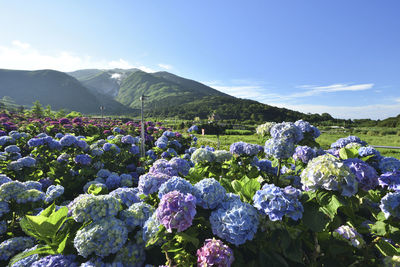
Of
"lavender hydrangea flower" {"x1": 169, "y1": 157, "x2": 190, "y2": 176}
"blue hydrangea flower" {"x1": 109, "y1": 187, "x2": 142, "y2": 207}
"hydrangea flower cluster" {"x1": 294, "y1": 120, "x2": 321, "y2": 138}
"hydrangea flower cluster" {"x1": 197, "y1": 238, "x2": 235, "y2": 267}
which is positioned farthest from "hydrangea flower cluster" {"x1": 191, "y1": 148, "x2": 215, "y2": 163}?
"hydrangea flower cluster" {"x1": 197, "y1": 238, "x2": 235, "y2": 267}

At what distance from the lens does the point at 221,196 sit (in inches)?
58.7

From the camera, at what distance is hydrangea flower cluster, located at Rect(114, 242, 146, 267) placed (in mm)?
1556

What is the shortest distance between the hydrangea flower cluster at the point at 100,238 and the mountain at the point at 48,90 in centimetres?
14846

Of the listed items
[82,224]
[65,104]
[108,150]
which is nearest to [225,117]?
[108,150]

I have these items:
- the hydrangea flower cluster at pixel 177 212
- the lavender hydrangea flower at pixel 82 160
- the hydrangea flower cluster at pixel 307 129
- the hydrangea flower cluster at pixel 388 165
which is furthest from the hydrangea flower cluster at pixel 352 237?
the lavender hydrangea flower at pixel 82 160

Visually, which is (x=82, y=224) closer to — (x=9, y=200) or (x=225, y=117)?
(x=9, y=200)

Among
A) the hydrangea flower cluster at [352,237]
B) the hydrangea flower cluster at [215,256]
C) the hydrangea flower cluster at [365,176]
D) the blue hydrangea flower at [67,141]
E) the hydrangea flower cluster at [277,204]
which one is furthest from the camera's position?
the blue hydrangea flower at [67,141]

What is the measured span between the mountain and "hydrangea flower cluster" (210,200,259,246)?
149 m

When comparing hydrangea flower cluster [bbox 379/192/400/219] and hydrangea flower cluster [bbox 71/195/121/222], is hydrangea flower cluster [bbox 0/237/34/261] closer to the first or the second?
hydrangea flower cluster [bbox 71/195/121/222]

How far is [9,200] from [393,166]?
4451 millimetres

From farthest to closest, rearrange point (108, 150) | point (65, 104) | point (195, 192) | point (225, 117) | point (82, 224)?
point (65, 104)
point (225, 117)
point (108, 150)
point (82, 224)
point (195, 192)

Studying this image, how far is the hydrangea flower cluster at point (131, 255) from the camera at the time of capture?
1556 millimetres

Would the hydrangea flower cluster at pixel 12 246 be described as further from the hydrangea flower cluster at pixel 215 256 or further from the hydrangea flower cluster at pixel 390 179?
the hydrangea flower cluster at pixel 390 179

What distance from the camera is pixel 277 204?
4.34 ft
